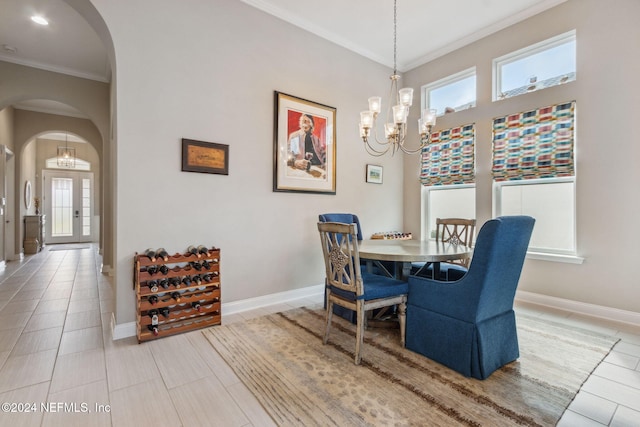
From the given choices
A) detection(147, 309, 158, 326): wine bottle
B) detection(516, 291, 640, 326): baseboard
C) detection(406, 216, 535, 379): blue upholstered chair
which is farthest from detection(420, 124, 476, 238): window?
detection(147, 309, 158, 326): wine bottle

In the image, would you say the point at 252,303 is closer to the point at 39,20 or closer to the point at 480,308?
the point at 480,308

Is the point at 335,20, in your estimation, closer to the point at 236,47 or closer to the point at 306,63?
the point at 306,63

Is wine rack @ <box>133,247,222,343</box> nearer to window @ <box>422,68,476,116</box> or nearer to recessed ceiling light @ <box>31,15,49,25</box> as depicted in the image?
recessed ceiling light @ <box>31,15,49,25</box>

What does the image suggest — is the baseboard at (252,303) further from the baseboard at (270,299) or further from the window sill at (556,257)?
the window sill at (556,257)

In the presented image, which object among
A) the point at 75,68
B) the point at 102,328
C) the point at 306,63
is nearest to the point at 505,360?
the point at 102,328

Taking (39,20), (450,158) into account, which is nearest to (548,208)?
(450,158)

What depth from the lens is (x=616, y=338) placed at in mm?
2482

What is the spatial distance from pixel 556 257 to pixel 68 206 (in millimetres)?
11885

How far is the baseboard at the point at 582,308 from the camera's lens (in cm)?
280

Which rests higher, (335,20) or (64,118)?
(335,20)

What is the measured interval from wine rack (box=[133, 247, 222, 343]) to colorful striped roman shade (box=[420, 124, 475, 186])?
330 centimetres

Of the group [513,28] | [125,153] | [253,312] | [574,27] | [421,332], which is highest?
[513,28]

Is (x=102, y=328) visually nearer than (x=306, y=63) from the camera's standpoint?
Yes

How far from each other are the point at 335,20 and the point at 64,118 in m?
6.13
